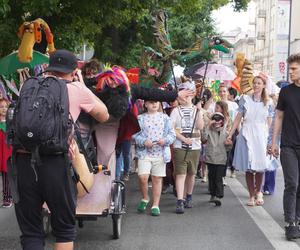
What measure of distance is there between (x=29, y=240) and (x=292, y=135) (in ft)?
11.3

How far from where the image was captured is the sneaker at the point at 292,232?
640 centimetres

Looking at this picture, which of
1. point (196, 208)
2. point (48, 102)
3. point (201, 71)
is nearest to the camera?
point (48, 102)

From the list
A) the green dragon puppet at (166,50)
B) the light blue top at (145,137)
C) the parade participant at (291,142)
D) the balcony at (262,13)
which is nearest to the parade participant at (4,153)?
the light blue top at (145,137)

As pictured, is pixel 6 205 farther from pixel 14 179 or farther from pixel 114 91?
pixel 14 179

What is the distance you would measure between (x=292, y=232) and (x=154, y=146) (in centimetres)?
216

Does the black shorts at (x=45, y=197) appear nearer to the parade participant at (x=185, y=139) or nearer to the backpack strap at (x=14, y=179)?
the backpack strap at (x=14, y=179)

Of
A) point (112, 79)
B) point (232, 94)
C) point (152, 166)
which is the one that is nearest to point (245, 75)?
point (152, 166)

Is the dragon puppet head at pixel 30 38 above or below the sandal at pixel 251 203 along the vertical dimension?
above

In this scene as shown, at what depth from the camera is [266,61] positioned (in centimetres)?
8306

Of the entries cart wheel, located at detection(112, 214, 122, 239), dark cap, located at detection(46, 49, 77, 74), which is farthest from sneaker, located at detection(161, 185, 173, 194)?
dark cap, located at detection(46, 49, 77, 74)

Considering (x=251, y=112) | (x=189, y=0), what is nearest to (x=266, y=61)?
(x=189, y=0)

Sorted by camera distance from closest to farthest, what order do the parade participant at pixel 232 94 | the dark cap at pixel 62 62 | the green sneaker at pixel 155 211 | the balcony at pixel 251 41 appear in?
the dark cap at pixel 62 62
the green sneaker at pixel 155 211
the parade participant at pixel 232 94
the balcony at pixel 251 41

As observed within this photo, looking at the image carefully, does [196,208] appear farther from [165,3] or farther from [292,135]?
[165,3]

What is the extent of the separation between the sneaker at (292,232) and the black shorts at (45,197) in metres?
2.89
